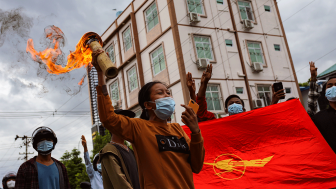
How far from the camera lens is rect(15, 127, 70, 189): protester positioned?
393 cm

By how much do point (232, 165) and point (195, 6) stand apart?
16200 millimetres

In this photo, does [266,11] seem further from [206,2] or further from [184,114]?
[184,114]

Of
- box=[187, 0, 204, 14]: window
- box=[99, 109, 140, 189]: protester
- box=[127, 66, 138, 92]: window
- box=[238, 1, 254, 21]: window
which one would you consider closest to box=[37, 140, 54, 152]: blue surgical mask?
box=[99, 109, 140, 189]: protester

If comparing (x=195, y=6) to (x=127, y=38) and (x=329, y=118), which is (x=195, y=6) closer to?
(x=127, y=38)

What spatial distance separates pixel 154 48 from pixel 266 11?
929 centimetres

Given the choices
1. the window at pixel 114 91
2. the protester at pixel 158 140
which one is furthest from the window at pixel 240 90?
the protester at pixel 158 140

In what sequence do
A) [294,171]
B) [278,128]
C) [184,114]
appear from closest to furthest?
[184,114], [294,171], [278,128]

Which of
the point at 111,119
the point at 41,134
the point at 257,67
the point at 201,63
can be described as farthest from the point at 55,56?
the point at 257,67

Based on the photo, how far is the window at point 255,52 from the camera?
2066cm

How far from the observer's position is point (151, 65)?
67.5 feet

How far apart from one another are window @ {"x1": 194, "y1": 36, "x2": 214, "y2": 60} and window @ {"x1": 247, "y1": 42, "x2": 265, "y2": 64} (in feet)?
10.9

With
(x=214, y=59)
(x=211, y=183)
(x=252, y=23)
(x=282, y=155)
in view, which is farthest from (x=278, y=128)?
(x=252, y=23)

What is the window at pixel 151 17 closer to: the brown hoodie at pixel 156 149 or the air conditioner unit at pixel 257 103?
the air conditioner unit at pixel 257 103

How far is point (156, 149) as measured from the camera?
7.87 feet
